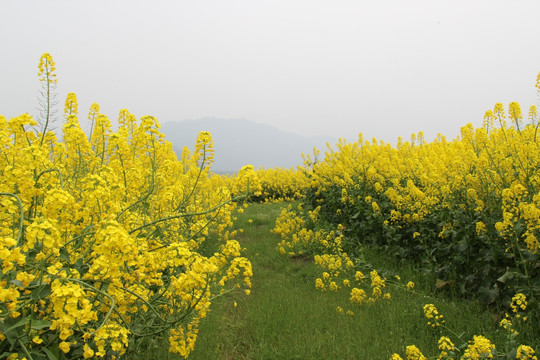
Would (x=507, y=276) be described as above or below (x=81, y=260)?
below

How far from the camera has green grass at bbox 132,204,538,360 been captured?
9.34 ft

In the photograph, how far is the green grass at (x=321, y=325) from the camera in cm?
285

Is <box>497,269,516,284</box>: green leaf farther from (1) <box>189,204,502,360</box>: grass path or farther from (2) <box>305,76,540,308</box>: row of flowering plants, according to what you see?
(1) <box>189,204,502,360</box>: grass path

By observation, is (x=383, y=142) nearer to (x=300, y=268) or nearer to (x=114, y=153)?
(x=300, y=268)

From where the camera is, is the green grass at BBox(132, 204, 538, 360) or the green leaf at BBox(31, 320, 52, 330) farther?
the green grass at BBox(132, 204, 538, 360)

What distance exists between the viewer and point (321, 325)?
3.32m

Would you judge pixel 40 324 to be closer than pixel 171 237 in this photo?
Yes

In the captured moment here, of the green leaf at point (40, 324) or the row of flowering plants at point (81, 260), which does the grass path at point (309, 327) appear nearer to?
the row of flowering plants at point (81, 260)

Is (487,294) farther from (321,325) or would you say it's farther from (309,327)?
(309,327)

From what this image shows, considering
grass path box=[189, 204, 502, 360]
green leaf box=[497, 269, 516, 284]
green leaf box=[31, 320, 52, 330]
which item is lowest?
grass path box=[189, 204, 502, 360]

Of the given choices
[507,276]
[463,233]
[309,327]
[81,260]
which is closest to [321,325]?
[309,327]

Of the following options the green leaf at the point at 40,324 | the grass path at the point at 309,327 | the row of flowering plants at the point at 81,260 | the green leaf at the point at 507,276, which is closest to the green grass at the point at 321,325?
the grass path at the point at 309,327

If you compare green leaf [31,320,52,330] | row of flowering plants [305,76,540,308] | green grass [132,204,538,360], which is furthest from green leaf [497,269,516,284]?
green leaf [31,320,52,330]

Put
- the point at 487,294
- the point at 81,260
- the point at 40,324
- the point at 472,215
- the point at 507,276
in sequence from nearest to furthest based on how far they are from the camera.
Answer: the point at 40,324, the point at 81,260, the point at 507,276, the point at 487,294, the point at 472,215
